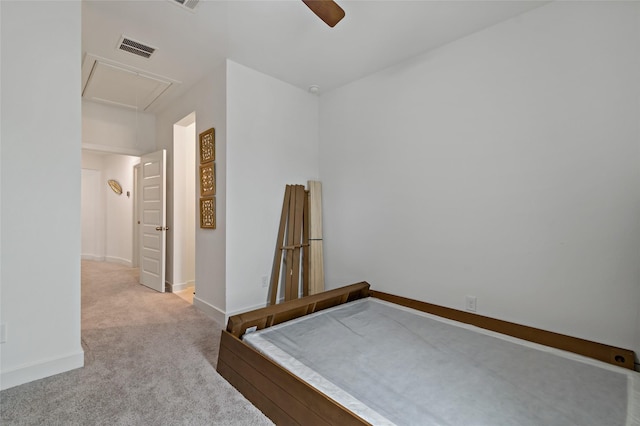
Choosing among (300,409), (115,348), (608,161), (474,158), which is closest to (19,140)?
(115,348)

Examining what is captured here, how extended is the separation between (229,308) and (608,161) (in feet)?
11.1

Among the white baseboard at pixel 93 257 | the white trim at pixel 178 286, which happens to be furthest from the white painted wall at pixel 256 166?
the white baseboard at pixel 93 257

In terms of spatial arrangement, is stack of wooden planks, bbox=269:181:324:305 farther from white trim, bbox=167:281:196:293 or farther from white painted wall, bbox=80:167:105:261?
white painted wall, bbox=80:167:105:261

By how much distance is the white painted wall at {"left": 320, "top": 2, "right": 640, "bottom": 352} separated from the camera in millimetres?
1896

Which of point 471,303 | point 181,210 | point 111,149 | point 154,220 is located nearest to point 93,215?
point 111,149

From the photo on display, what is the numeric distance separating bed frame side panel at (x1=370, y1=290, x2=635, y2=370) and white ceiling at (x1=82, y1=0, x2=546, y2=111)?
2410mm

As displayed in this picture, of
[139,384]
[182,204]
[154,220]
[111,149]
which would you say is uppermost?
[111,149]

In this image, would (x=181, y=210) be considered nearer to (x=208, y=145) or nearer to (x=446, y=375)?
(x=208, y=145)

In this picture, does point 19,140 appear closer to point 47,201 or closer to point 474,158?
point 47,201

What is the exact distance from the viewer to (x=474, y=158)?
8.26 feet

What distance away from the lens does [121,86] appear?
366cm

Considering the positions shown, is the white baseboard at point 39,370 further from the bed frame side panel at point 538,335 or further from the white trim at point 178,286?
the bed frame side panel at point 538,335

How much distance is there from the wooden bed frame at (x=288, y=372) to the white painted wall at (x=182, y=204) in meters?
2.59

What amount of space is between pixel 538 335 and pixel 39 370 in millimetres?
3453
